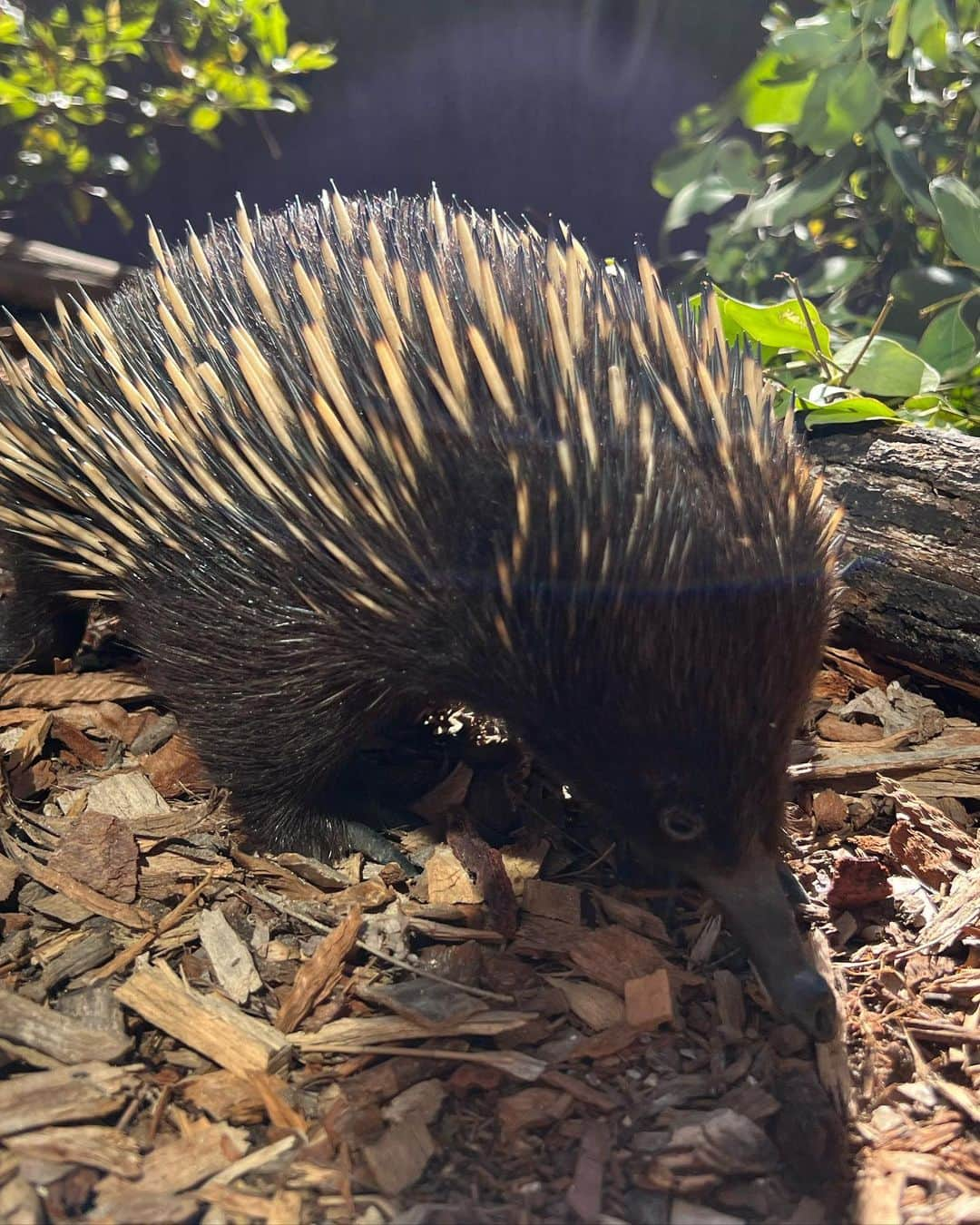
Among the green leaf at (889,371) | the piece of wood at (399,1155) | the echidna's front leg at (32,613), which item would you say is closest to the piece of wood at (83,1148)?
the piece of wood at (399,1155)

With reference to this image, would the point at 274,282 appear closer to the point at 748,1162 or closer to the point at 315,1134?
the point at 315,1134

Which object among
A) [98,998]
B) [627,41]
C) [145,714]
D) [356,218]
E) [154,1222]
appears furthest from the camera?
[627,41]

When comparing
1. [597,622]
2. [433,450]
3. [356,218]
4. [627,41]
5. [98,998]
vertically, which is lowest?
[98,998]

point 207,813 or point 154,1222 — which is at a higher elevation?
point 154,1222

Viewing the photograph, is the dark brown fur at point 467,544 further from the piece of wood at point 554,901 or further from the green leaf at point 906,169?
the green leaf at point 906,169

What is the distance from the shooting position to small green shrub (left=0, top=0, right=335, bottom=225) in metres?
3.95

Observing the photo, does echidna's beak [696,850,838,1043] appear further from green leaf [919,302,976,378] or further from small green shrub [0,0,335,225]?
small green shrub [0,0,335,225]

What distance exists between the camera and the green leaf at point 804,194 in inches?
164

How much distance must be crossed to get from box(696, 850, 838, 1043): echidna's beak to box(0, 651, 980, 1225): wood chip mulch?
114 millimetres

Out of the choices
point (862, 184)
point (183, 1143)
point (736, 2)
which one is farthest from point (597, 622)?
point (862, 184)

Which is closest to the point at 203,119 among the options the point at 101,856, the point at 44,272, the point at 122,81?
the point at 122,81

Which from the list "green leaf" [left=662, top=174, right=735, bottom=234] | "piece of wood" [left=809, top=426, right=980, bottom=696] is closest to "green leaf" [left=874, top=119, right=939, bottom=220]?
"green leaf" [left=662, top=174, right=735, bottom=234]

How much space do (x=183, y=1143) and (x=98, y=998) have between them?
0.45 metres

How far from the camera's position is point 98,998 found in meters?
2.13
